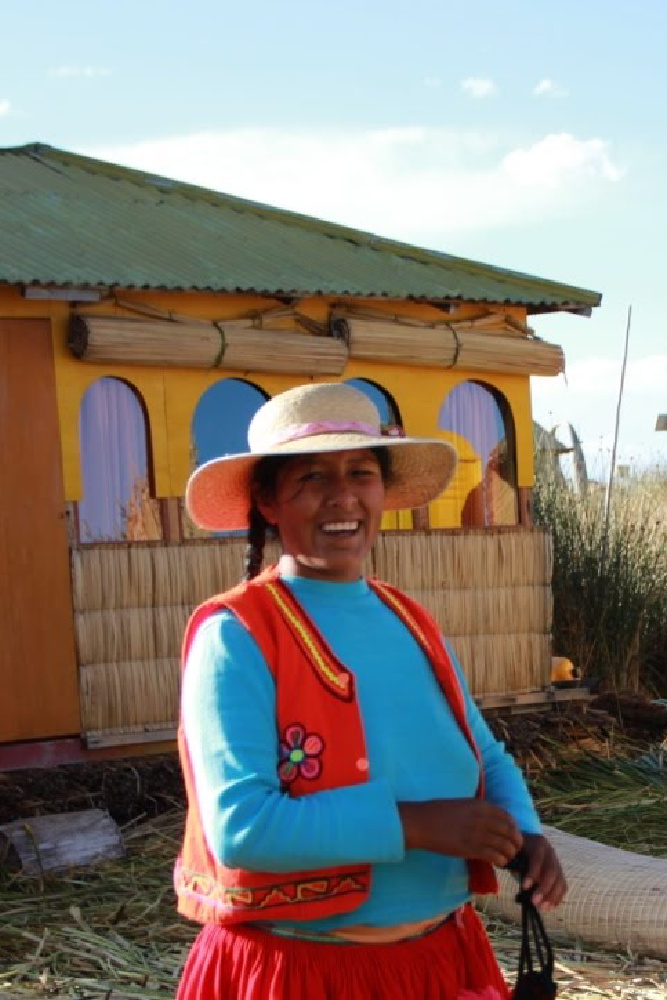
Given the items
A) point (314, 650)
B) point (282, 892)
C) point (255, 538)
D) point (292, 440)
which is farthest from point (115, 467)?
point (282, 892)

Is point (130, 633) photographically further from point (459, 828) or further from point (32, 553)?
point (459, 828)

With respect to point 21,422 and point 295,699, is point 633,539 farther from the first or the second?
point 295,699

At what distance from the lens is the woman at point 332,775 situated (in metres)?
2.41

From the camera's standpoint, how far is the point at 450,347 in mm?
9273

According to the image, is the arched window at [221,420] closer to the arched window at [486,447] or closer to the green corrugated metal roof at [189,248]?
the green corrugated metal roof at [189,248]

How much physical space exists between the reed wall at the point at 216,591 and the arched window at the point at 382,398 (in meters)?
0.74

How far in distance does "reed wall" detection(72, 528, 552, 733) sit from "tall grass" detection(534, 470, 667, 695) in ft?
6.84

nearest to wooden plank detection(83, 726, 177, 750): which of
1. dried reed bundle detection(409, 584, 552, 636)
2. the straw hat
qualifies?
dried reed bundle detection(409, 584, 552, 636)

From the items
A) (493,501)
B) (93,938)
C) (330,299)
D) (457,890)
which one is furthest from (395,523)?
(457,890)

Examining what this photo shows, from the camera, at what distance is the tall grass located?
1177cm

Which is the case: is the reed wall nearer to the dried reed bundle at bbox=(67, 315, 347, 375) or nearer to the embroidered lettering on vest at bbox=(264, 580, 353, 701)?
the dried reed bundle at bbox=(67, 315, 347, 375)

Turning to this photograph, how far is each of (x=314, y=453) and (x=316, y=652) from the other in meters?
0.41

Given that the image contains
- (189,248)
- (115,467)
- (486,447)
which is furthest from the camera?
(486,447)

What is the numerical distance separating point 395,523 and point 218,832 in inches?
276
